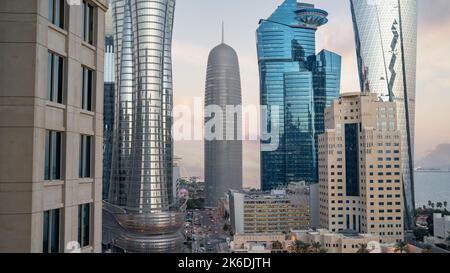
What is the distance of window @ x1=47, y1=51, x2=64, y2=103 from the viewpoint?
1866 millimetres

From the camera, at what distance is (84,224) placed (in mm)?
2234

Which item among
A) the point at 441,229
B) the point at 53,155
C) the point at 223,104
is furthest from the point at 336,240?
the point at 223,104

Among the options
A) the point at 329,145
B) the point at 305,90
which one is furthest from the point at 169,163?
the point at 305,90

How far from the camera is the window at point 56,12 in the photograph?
1902 millimetres

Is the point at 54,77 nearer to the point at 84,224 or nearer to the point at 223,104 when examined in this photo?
the point at 84,224

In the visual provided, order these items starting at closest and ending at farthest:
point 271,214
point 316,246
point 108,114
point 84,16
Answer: point 84,16
point 316,246
point 271,214
point 108,114

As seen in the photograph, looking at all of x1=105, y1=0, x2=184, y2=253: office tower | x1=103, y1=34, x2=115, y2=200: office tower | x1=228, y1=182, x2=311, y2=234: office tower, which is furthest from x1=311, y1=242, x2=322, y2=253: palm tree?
x1=103, y1=34, x2=115, y2=200: office tower

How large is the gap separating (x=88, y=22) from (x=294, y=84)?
26321mm

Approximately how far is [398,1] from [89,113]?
24007 mm

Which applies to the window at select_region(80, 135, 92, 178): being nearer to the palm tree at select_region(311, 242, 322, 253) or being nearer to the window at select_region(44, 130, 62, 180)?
the window at select_region(44, 130, 62, 180)

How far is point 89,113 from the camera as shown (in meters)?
2.24

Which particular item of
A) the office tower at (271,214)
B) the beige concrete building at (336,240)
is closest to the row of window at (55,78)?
the beige concrete building at (336,240)

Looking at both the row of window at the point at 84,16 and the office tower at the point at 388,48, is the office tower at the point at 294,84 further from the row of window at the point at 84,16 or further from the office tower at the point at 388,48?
the row of window at the point at 84,16

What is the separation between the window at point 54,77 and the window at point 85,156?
330 millimetres
